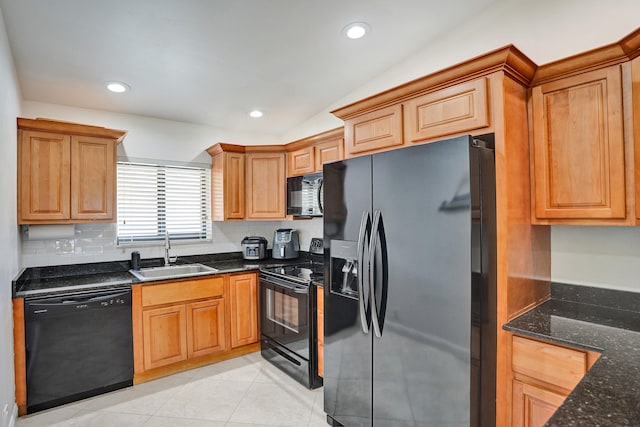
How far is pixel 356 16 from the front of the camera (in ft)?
7.46

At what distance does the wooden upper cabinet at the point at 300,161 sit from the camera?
342cm

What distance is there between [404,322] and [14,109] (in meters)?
3.06

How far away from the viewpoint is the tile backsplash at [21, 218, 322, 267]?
3029mm

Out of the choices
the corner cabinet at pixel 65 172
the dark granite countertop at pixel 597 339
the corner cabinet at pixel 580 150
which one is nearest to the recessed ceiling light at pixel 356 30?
the corner cabinet at pixel 580 150

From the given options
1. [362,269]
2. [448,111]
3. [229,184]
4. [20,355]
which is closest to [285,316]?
[362,269]

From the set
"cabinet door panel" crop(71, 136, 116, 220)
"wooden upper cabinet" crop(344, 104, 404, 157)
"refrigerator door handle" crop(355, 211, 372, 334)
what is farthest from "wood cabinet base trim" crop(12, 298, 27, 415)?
"wooden upper cabinet" crop(344, 104, 404, 157)

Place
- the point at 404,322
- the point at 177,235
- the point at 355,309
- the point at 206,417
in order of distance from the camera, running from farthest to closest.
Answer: the point at 177,235, the point at 206,417, the point at 355,309, the point at 404,322

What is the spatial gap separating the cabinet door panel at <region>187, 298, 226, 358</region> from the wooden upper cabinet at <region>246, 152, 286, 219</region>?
1055mm

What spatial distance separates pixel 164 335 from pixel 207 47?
2.38 metres

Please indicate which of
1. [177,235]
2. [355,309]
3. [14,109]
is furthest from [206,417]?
[14,109]

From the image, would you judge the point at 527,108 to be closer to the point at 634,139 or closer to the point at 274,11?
the point at 634,139

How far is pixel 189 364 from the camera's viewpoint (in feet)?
10.5

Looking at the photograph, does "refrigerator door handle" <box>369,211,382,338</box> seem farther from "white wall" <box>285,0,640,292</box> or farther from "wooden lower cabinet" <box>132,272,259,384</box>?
"wooden lower cabinet" <box>132,272,259,384</box>

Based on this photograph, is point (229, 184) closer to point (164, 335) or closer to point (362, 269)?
point (164, 335)
